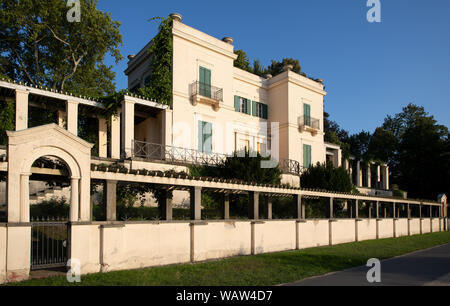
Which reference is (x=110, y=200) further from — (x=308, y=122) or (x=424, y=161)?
(x=424, y=161)

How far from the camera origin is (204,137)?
74.8 feet

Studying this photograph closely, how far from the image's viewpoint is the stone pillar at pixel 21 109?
16.1 metres

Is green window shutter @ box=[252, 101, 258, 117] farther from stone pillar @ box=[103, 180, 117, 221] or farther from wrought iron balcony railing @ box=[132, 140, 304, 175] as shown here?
stone pillar @ box=[103, 180, 117, 221]

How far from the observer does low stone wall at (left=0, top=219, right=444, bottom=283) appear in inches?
313

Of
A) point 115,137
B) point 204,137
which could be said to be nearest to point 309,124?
point 204,137

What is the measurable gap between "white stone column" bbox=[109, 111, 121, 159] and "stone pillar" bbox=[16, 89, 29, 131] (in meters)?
4.86

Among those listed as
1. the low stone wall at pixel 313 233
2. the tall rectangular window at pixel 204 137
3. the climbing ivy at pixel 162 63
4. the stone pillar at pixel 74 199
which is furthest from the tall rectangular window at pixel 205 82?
the stone pillar at pixel 74 199

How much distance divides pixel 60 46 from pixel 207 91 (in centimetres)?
1198

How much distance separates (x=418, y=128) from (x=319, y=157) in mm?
23450

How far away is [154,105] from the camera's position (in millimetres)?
20156

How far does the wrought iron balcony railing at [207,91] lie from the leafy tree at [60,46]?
7818mm
